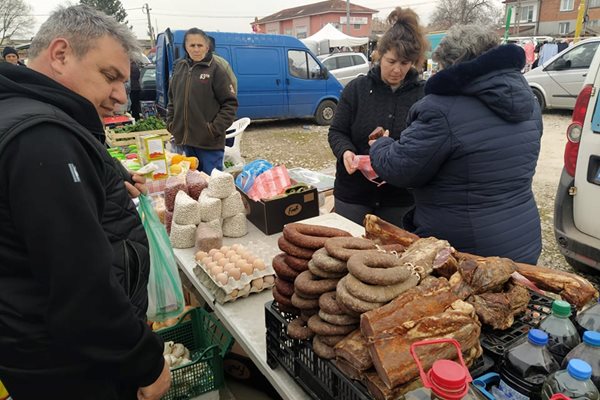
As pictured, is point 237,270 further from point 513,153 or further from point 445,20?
point 445,20

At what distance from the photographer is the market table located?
149 cm

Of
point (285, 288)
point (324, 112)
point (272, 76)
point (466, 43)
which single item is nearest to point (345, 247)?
point (285, 288)

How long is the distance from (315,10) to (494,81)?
176 feet

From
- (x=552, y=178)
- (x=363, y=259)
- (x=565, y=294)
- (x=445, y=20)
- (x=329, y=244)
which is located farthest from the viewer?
(x=445, y=20)

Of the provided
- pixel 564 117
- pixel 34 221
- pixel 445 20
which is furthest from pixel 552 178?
pixel 445 20

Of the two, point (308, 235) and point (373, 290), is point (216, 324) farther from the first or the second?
point (373, 290)

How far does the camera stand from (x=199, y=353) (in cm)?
264

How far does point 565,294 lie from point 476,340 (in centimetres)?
51

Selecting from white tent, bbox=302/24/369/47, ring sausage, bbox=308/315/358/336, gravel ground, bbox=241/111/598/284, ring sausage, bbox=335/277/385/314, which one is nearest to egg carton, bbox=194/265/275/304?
ring sausage, bbox=308/315/358/336

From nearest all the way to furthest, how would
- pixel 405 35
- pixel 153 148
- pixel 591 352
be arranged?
pixel 591 352
pixel 405 35
pixel 153 148

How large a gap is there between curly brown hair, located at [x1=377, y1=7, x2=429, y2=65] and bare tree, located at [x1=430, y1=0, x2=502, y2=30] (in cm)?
4467

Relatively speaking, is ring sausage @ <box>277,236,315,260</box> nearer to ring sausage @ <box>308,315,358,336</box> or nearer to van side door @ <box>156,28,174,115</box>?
ring sausage @ <box>308,315,358,336</box>

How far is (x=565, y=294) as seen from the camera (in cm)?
142

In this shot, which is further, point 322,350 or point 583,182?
point 583,182
